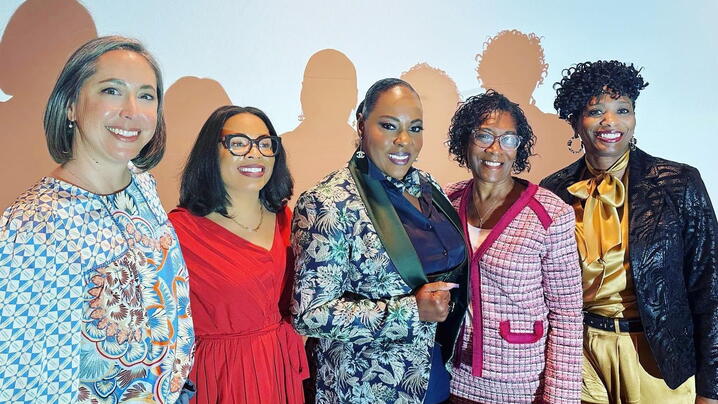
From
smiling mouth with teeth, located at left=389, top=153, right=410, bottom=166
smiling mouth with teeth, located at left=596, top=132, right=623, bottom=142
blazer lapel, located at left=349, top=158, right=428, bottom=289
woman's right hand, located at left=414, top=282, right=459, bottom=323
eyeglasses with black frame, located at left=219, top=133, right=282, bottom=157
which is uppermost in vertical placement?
smiling mouth with teeth, located at left=596, top=132, right=623, bottom=142

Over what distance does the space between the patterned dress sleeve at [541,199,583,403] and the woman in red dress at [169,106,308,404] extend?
882 millimetres

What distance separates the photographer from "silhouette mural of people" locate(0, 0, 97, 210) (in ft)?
8.64

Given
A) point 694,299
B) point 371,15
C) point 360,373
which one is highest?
point 371,15

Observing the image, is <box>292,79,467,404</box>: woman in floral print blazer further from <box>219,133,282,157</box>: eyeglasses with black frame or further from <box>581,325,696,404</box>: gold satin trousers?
<box>581,325,696,404</box>: gold satin trousers

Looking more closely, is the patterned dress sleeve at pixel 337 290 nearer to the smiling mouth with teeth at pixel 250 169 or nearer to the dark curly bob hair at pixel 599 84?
the smiling mouth with teeth at pixel 250 169

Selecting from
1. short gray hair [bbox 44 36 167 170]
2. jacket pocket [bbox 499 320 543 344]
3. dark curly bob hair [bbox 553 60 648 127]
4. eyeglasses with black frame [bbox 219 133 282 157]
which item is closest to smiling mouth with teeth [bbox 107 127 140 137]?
short gray hair [bbox 44 36 167 170]

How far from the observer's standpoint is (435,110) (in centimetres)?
337

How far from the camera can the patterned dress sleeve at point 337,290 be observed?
1682 millimetres

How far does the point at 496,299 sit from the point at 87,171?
4.42 feet

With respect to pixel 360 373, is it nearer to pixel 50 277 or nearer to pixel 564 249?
pixel 564 249

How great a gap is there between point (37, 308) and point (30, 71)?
1.91 metres

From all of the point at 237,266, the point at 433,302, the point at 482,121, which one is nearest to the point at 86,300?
the point at 237,266

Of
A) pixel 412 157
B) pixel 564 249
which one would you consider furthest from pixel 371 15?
pixel 564 249

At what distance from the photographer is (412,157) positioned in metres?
1.92
